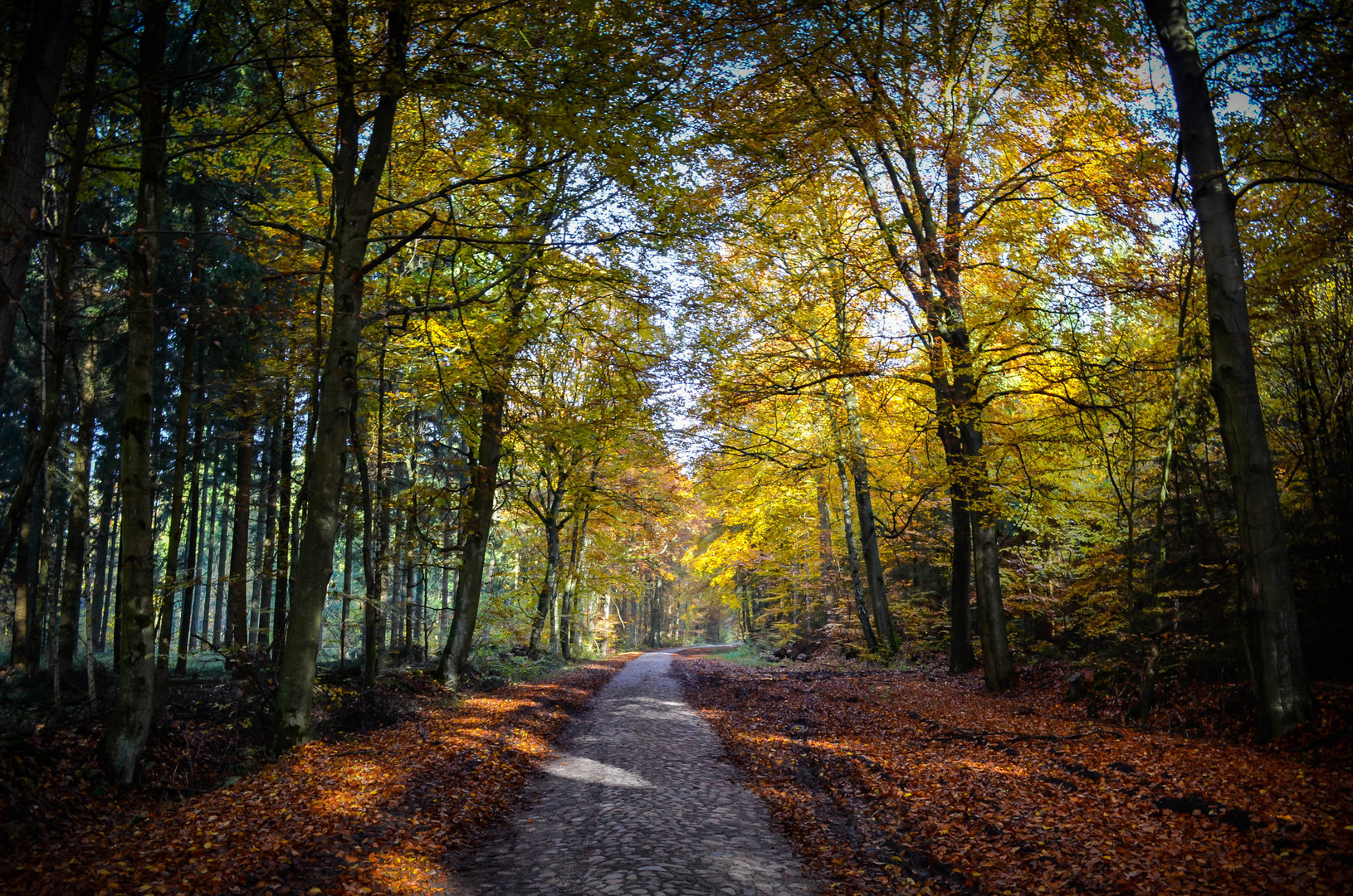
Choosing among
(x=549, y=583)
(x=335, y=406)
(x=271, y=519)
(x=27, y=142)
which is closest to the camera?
(x=27, y=142)

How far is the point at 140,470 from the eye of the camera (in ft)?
23.7

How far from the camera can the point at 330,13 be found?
750 centimetres

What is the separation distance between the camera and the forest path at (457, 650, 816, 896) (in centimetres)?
473

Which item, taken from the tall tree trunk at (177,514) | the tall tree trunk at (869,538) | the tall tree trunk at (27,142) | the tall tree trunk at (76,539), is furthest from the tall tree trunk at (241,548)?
the tall tree trunk at (869,538)

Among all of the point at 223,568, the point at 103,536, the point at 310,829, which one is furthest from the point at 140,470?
the point at 223,568

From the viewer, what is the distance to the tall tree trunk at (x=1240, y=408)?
6578mm

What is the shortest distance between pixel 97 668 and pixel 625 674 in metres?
13.6

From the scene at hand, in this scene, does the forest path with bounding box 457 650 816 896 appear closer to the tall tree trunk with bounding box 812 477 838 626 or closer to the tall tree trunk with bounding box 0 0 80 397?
the tall tree trunk with bounding box 0 0 80 397

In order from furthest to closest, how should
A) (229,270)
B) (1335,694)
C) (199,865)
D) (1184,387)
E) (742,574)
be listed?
(742,574), (229,270), (1184,387), (1335,694), (199,865)

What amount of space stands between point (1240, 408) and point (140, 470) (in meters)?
12.1

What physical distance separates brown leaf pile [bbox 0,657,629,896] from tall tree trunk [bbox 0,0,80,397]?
3.49 meters

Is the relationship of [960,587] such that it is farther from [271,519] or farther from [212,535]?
[212,535]

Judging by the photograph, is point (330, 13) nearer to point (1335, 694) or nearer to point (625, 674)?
point (1335, 694)

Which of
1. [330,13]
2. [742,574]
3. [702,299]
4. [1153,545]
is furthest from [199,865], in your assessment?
[742,574]
